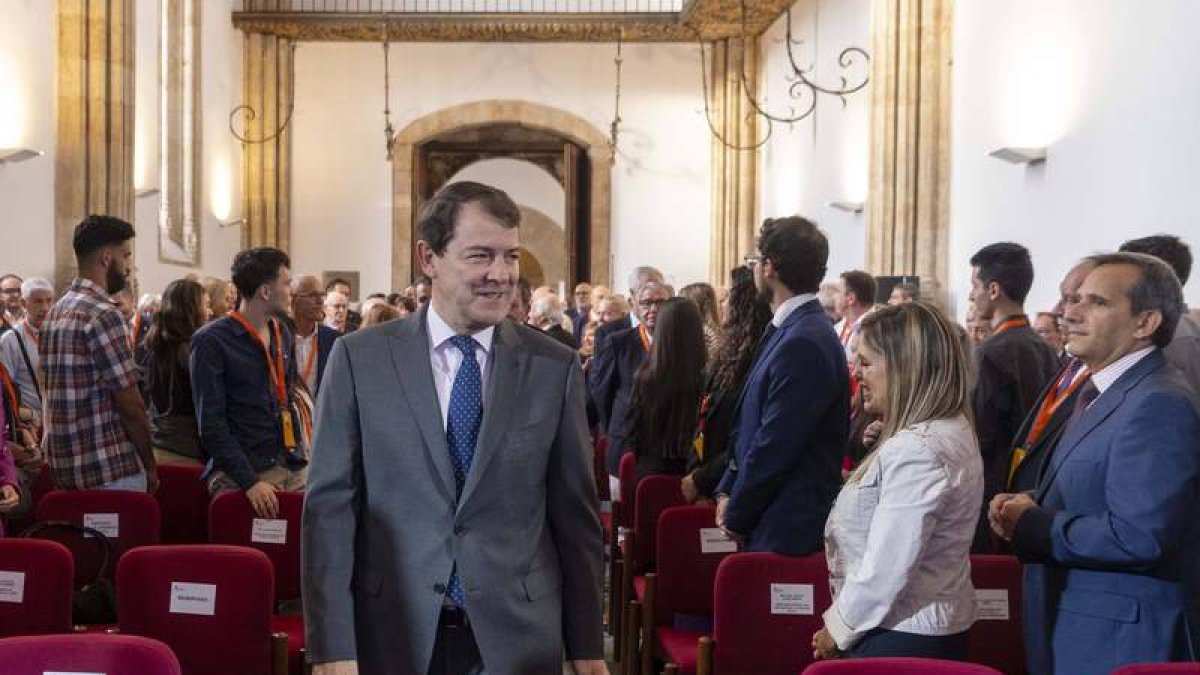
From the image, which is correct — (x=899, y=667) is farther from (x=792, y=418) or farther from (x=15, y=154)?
(x=15, y=154)

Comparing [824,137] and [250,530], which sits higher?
[824,137]

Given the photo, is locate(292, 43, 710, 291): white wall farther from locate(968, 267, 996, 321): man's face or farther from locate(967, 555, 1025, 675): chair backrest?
locate(967, 555, 1025, 675): chair backrest

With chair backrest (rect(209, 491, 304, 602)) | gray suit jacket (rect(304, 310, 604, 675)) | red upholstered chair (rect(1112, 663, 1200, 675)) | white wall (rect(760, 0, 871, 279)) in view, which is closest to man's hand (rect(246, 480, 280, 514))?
chair backrest (rect(209, 491, 304, 602))

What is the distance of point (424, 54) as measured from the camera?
19016mm

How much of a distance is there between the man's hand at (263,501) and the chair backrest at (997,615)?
2299 millimetres

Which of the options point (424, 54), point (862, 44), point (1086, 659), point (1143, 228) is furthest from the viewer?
point (424, 54)

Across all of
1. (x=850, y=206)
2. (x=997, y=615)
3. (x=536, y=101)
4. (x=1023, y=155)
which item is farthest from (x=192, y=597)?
(x=536, y=101)

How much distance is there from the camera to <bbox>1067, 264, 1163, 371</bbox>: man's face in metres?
3.08

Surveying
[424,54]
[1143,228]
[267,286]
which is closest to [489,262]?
[267,286]

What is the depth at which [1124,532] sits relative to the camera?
114 inches

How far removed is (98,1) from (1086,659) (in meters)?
10.6

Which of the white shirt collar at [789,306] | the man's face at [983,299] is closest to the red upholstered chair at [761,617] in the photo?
the white shirt collar at [789,306]

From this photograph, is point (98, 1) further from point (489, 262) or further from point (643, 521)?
point (489, 262)

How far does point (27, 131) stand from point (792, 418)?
8.69m
